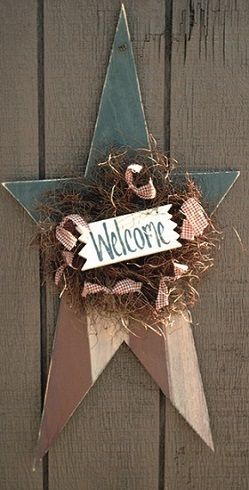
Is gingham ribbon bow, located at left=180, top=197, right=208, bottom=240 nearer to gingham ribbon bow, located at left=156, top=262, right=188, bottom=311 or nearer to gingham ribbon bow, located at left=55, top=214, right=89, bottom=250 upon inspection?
gingham ribbon bow, located at left=156, top=262, right=188, bottom=311

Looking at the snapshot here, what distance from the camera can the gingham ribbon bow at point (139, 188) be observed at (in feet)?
3.55

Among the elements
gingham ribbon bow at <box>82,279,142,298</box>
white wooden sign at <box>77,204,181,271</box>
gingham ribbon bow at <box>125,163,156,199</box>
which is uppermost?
gingham ribbon bow at <box>125,163,156,199</box>

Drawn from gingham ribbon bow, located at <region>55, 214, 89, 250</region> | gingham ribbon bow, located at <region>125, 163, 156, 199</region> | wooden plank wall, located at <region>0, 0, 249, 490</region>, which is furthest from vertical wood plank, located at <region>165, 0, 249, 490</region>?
gingham ribbon bow, located at <region>55, 214, 89, 250</region>

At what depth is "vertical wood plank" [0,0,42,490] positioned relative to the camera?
1.14m

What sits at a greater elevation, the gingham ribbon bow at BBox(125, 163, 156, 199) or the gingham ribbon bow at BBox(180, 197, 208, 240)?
the gingham ribbon bow at BBox(125, 163, 156, 199)

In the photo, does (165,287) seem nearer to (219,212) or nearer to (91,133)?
(219,212)

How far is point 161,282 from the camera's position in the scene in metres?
1.10

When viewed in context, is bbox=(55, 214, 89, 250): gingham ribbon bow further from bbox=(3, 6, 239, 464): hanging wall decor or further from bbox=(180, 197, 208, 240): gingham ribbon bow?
bbox=(180, 197, 208, 240): gingham ribbon bow

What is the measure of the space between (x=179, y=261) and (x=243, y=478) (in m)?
0.42

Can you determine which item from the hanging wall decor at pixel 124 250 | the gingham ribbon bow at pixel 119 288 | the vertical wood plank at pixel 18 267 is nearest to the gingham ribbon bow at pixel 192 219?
the hanging wall decor at pixel 124 250

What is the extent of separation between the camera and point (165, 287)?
1.09m

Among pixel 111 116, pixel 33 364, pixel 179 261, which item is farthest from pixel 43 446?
pixel 111 116

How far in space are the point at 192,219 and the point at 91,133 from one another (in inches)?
8.9

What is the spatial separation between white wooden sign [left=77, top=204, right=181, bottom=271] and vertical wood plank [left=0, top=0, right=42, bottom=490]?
5.1 inches
